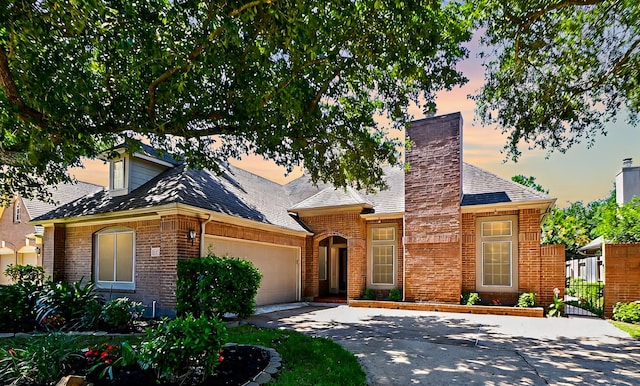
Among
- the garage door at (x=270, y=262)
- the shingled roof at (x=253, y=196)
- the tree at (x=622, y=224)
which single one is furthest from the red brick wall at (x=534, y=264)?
the garage door at (x=270, y=262)

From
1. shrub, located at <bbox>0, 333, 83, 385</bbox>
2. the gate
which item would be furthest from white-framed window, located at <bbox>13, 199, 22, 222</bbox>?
the gate

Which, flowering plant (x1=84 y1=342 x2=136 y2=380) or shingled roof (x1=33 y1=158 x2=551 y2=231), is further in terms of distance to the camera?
shingled roof (x1=33 y1=158 x2=551 y2=231)

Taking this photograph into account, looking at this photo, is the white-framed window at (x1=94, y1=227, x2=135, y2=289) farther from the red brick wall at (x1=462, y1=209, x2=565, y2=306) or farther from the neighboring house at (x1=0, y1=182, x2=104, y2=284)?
the red brick wall at (x1=462, y1=209, x2=565, y2=306)

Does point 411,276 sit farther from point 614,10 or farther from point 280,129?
point 614,10

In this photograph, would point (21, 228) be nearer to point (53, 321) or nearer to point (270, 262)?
point (270, 262)

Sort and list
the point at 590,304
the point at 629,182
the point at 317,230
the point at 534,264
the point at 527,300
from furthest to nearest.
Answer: the point at 629,182 → the point at 317,230 → the point at 590,304 → the point at 534,264 → the point at 527,300

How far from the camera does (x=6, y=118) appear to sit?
6.56m

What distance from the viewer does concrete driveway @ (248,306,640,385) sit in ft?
17.7

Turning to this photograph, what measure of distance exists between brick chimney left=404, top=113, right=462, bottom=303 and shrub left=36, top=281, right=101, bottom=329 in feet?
32.0

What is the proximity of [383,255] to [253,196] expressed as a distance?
5.54 m

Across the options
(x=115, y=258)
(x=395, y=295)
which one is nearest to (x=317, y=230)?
(x=395, y=295)

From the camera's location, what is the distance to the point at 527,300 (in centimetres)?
1165

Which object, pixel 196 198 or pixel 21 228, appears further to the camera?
pixel 21 228

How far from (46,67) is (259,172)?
11850 mm
